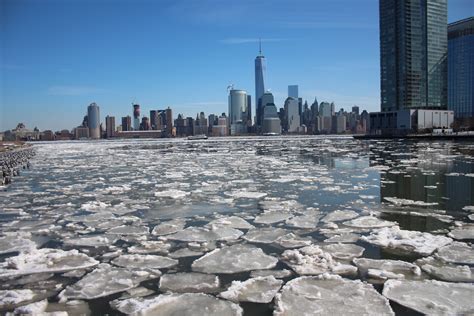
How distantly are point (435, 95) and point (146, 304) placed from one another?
14574cm

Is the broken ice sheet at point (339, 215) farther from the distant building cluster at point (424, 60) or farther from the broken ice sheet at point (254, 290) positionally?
the distant building cluster at point (424, 60)

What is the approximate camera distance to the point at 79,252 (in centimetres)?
639

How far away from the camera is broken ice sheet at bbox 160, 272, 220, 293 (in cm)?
486

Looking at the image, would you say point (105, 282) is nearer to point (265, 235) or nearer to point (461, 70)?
point (265, 235)

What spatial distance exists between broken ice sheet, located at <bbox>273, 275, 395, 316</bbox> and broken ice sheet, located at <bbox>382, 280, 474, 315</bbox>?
9.1 inches

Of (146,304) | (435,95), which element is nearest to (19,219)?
(146,304)

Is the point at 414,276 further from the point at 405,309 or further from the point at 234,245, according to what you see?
the point at 234,245

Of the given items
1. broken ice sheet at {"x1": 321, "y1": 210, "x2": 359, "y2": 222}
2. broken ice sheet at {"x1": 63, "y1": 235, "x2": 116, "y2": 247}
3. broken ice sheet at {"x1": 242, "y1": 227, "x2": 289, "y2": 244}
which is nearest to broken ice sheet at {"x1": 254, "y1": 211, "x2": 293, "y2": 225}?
broken ice sheet at {"x1": 242, "y1": 227, "x2": 289, "y2": 244}

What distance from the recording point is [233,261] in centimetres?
583

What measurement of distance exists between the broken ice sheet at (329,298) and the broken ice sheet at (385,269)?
34 centimetres

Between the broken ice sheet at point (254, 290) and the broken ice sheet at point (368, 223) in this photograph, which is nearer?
the broken ice sheet at point (254, 290)

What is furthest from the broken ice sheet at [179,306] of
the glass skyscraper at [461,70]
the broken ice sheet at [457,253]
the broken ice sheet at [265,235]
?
the glass skyscraper at [461,70]

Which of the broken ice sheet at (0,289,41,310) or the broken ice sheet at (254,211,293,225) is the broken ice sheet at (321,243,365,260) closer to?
the broken ice sheet at (254,211,293,225)

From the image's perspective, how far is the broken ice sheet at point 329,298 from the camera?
4156mm
